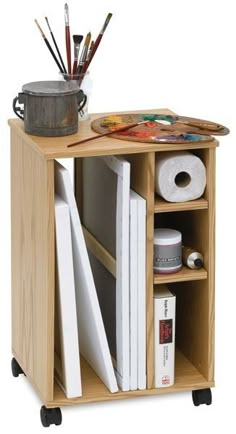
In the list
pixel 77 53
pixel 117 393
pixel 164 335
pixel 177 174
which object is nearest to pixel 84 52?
pixel 77 53

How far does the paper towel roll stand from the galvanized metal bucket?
309 millimetres

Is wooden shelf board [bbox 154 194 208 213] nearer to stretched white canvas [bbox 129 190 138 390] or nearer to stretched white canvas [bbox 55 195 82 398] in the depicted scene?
stretched white canvas [bbox 129 190 138 390]

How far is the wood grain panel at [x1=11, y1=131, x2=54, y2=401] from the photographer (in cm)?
505

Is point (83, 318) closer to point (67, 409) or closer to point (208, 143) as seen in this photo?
point (67, 409)

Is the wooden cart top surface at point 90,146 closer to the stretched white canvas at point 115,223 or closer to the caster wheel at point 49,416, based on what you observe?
the stretched white canvas at point 115,223

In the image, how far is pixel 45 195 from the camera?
16.4ft

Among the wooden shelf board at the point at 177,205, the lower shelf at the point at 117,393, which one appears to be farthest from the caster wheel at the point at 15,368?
the wooden shelf board at the point at 177,205

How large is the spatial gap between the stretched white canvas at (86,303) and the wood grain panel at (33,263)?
6 cm

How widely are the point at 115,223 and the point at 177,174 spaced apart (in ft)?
0.92

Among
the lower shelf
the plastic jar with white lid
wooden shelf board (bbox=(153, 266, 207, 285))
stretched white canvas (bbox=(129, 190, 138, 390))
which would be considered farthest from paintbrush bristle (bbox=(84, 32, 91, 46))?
the lower shelf

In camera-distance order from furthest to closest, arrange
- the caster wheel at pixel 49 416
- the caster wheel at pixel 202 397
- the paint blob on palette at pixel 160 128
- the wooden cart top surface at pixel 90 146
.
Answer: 1. the caster wheel at pixel 202 397
2. the caster wheel at pixel 49 416
3. the paint blob on palette at pixel 160 128
4. the wooden cart top surface at pixel 90 146

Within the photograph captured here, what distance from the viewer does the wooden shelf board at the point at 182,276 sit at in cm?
518

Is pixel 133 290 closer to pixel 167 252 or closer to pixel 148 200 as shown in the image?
pixel 167 252

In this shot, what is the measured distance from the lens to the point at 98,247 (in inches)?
214
